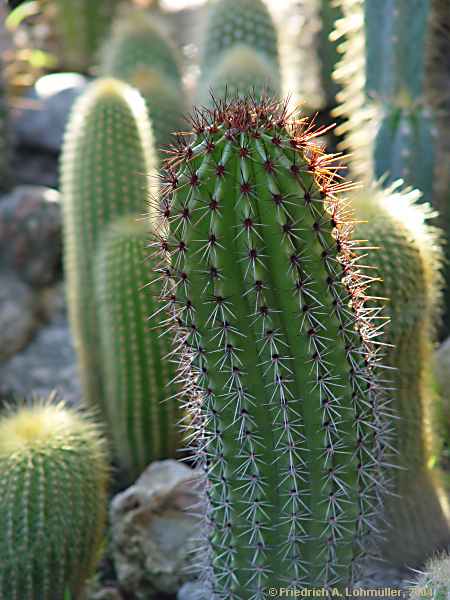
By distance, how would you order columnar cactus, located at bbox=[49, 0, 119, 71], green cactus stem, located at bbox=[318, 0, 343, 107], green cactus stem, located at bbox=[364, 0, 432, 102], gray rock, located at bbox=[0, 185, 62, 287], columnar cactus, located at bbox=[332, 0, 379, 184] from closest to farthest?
green cactus stem, located at bbox=[364, 0, 432, 102] → columnar cactus, located at bbox=[332, 0, 379, 184] → gray rock, located at bbox=[0, 185, 62, 287] → green cactus stem, located at bbox=[318, 0, 343, 107] → columnar cactus, located at bbox=[49, 0, 119, 71]

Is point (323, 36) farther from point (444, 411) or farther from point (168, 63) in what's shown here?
point (444, 411)

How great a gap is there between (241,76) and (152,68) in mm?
1022

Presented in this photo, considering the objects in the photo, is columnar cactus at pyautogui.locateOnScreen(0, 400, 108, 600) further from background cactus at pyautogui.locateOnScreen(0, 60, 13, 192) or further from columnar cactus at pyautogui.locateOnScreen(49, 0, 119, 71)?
columnar cactus at pyautogui.locateOnScreen(49, 0, 119, 71)

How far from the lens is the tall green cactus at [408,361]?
113 inches

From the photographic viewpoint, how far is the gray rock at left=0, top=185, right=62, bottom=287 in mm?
5309

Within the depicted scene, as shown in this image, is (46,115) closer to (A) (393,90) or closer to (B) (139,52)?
(B) (139,52)

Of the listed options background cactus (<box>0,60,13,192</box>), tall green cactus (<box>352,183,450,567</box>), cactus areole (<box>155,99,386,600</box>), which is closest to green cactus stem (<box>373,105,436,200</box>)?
tall green cactus (<box>352,183,450,567</box>)

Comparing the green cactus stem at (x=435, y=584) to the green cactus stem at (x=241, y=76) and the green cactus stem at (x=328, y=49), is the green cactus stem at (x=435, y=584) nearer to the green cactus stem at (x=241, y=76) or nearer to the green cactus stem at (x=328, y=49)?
the green cactus stem at (x=241, y=76)

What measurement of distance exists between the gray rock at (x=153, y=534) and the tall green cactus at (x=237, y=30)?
89.6 inches

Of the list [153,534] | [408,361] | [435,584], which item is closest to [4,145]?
[153,534]

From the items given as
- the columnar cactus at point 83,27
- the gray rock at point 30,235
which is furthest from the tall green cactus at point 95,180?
the columnar cactus at point 83,27

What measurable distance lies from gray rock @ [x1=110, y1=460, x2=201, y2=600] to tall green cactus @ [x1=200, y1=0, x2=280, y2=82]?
2276 mm

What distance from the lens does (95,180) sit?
12.9ft

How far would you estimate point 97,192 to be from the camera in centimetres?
393
